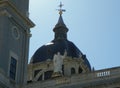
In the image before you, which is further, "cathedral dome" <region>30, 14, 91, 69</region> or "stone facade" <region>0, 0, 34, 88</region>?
"cathedral dome" <region>30, 14, 91, 69</region>

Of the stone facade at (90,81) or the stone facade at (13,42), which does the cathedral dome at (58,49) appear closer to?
the stone facade at (13,42)

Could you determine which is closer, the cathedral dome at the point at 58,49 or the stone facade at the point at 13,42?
the stone facade at the point at 13,42

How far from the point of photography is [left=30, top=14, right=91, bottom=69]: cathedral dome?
68000mm

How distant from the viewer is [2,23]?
139 ft

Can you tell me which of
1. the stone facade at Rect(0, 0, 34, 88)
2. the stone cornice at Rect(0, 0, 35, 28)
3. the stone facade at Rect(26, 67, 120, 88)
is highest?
the stone cornice at Rect(0, 0, 35, 28)

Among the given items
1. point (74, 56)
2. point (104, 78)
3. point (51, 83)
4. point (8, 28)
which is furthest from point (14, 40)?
point (74, 56)

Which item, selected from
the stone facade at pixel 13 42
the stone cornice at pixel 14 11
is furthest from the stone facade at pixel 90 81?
the stone cornice at pixel 14 11

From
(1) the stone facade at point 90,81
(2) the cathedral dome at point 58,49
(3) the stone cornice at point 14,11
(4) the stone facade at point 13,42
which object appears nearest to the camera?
(1) the stone facade at point 90,81

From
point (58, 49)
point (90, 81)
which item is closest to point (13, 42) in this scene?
point (90, 81)

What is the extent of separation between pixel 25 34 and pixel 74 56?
23.1m

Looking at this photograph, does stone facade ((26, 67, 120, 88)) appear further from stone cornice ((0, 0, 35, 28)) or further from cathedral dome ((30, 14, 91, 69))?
cathedral dome ((30, 14, 91, 69))

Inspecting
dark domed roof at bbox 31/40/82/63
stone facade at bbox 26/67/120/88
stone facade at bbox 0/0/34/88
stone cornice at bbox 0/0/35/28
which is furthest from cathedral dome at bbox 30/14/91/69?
stone facade at bbox 26/67/120/88

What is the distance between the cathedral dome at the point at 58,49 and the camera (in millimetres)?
68000

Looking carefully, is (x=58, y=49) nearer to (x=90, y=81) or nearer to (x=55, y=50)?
(x=55, y=50)
